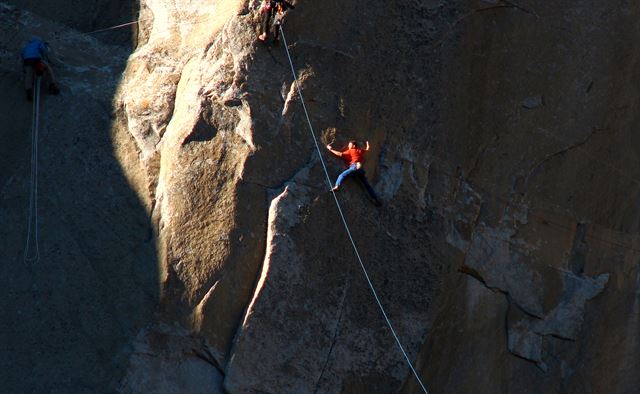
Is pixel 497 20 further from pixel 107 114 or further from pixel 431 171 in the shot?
pixel 107 114

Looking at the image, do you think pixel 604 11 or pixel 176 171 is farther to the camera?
pixel 604 11

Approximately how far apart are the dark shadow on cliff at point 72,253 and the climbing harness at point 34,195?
62 mm

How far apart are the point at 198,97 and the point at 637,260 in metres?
6.47

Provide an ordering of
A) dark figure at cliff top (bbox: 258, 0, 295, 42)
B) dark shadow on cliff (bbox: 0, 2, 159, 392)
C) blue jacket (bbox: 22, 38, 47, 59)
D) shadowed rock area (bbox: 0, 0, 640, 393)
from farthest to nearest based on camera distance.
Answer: blue jacket (bbox: 22, 38, 47, 59), dark figure at cliff top (bbox: 258, 0, 295, 42), shadowed rock area (bbox: 0, 0, 640, 393), dark shadow on cliff (bbox: 0, 2, 159, 392)

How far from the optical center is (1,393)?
13.7 meters

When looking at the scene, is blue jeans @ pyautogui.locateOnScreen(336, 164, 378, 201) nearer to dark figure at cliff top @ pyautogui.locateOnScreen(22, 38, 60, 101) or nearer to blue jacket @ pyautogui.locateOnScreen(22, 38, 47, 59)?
dark figure at cliff top @ pyautogui.locateOnScreen(22, 38, 60, 101)

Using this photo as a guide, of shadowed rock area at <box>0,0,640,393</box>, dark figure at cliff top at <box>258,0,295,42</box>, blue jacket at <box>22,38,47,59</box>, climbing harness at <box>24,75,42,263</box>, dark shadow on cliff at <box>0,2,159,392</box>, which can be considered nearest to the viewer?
dark shadow on cliff at <box>0,2,159,392</box>

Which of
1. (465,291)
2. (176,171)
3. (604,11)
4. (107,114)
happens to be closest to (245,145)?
(176,171)

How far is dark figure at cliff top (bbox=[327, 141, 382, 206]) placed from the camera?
14.8 metres

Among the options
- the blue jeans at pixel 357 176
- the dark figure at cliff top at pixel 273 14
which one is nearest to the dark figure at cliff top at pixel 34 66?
the dark figure at cliff top at pixel 273 14

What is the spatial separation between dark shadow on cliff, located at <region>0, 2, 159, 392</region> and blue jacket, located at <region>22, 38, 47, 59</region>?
1.65ft

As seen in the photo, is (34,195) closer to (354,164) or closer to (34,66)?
(34,66)

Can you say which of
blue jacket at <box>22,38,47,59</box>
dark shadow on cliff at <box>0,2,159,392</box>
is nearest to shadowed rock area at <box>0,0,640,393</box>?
dark shadow on cliff at <box>0,2,159,392</box>

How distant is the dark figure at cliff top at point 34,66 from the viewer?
15703 mm
